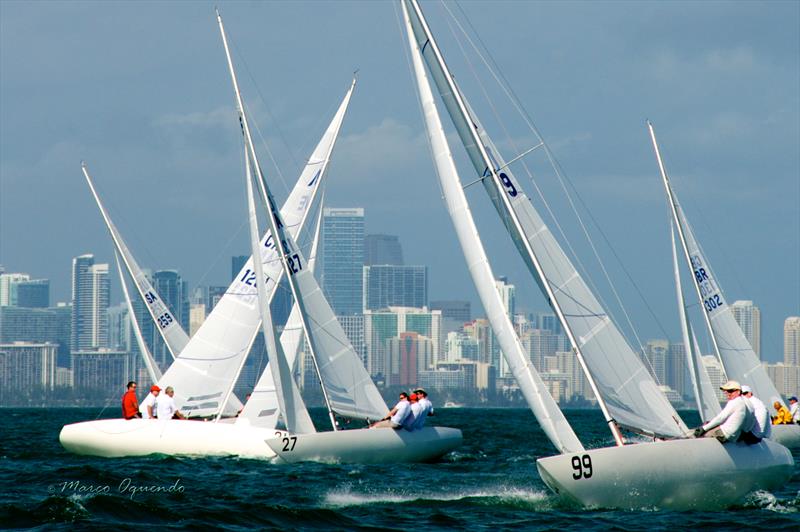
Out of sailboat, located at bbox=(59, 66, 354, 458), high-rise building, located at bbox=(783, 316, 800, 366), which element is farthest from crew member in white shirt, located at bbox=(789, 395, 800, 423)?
high-rise building, located at bbox=(783, 316, 800, 366)

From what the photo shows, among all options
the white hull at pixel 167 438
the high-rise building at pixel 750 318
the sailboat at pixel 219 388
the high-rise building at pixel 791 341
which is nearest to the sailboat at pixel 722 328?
the sailboat at pixel 219 388

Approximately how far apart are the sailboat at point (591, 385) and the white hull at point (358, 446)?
543 centimetres

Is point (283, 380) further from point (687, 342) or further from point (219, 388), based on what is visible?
point (687, 342)

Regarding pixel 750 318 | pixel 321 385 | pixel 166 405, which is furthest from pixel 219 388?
pixel 750 318

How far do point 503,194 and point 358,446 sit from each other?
6.09 metres

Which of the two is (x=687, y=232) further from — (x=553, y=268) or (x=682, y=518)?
(x=682, y=518)

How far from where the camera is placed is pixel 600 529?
12156mm

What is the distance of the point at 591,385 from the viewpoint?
14055mm

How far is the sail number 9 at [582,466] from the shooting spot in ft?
43.6

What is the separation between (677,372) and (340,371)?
498 feet

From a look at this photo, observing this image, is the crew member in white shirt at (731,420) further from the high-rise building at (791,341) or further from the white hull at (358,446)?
the high-rise building at (791,341)

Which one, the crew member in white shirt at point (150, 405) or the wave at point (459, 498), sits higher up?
the crew member in white shirt at point (150, 405)

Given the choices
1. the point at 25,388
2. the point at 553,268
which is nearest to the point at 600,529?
the point at 553,268

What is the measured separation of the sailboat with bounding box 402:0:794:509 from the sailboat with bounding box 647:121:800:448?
11779 millimetres
